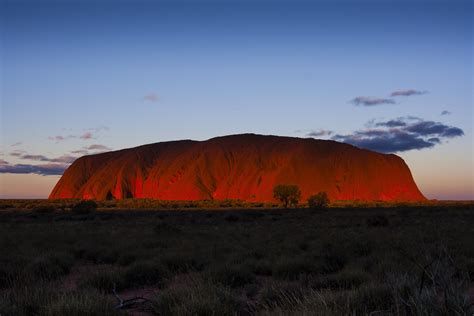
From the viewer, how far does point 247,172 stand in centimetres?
8588

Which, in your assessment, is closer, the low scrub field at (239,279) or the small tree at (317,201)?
the low scrub field at (239,279)

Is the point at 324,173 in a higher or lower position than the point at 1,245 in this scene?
higher

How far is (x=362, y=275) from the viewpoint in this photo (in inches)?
276

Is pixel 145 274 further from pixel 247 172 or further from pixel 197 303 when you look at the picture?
pixel 247 172

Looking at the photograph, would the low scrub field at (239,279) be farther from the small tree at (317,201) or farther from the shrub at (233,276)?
the small tree at (317,201)

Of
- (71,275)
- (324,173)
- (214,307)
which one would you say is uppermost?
(324,173)

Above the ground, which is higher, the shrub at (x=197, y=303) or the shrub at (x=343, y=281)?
the shrub at (x=197, y=303)

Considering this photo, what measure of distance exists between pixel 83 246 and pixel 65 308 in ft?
31.5

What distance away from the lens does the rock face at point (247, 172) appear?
8050cm

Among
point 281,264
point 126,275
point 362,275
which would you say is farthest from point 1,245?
point 362,275

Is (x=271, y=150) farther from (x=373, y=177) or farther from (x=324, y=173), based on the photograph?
(x=373, y=177)

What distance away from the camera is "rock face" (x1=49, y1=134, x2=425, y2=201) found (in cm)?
8050

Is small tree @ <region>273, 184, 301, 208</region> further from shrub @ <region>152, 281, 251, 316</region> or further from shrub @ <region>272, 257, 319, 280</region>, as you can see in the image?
shrub @ <region>152, 281, 251, 316</region>

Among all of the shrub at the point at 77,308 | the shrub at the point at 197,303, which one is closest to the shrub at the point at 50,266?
the shrub at the point at 197,303
